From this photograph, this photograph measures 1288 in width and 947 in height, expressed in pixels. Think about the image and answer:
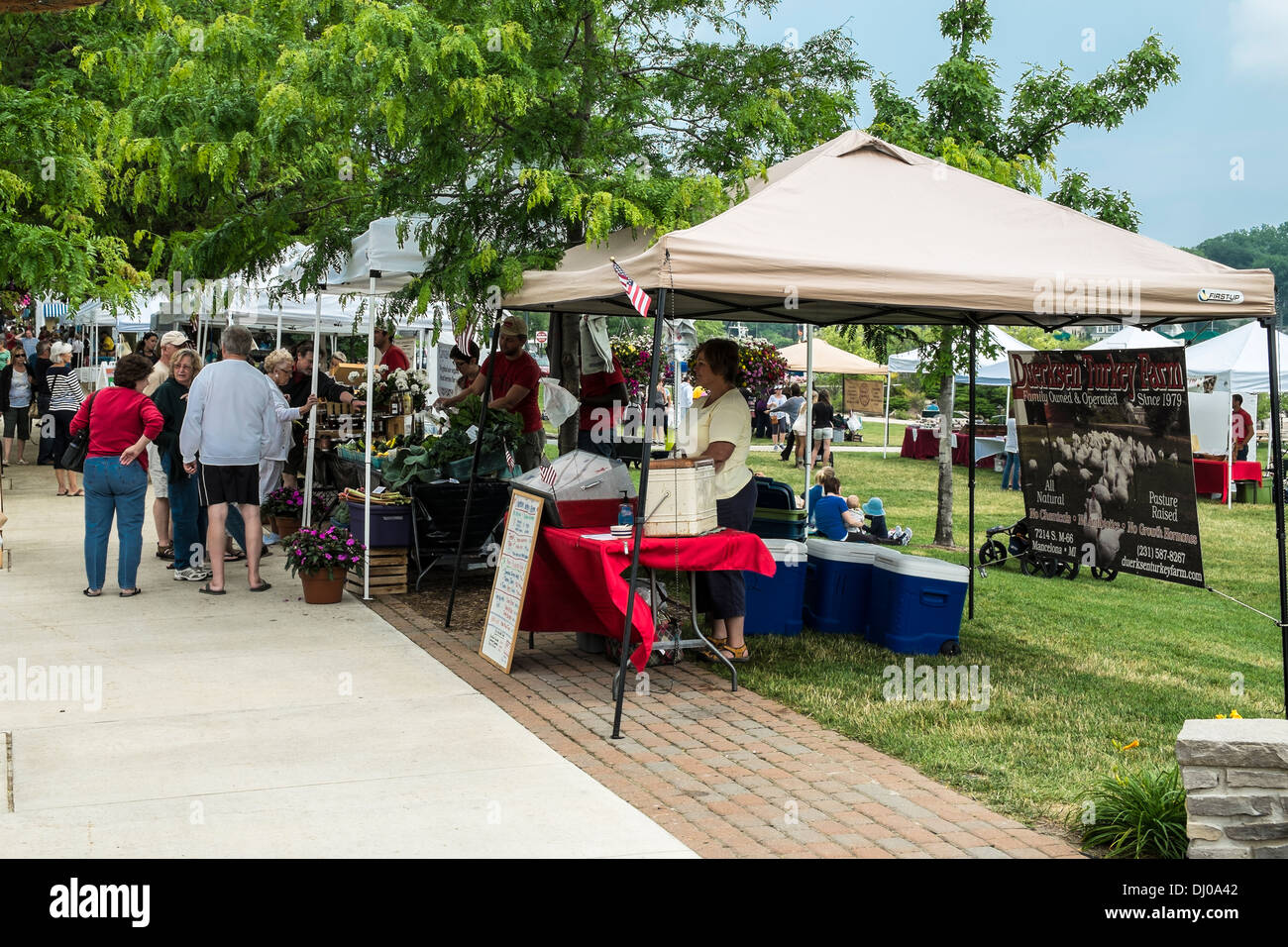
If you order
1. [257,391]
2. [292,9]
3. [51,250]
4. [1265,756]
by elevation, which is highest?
[292,9]

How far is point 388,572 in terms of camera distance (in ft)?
32.7

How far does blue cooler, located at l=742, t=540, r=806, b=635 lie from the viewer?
26.8ft

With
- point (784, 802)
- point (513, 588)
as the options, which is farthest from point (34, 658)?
point (784, 802)

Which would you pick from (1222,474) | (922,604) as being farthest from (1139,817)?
(1222,474)

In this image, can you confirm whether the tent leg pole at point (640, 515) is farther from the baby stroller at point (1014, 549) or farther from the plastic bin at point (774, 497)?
the baby stroller at point (1014, 549)

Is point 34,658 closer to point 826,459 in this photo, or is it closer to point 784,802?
point 784,802

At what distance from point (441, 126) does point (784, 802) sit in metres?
5.81

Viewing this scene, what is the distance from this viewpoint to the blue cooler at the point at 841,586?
8445 mm

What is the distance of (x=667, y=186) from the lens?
8.41 m

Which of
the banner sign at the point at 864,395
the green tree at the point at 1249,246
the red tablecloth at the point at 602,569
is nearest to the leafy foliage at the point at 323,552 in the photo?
the red tablecloth at the point at 602,569

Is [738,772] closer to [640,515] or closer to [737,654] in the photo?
[640,515]

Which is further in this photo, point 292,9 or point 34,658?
point 292,9

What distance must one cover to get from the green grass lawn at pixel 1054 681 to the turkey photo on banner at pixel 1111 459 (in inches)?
29.8

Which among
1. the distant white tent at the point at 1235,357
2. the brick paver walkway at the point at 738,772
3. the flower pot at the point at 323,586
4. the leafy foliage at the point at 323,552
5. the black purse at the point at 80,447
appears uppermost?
the distant white tent at the point at 1235,357
